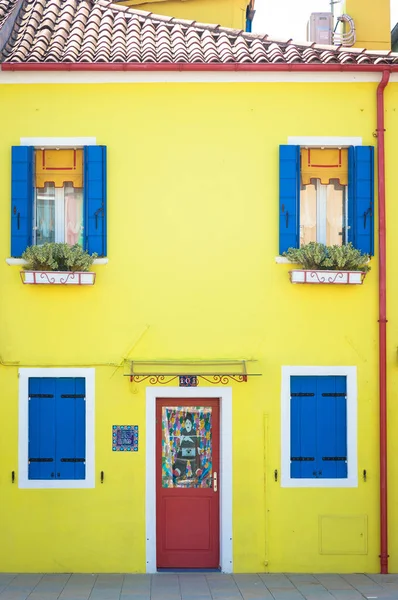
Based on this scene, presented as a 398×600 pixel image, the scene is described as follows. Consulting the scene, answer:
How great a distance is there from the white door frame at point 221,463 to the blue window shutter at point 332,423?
1270mm

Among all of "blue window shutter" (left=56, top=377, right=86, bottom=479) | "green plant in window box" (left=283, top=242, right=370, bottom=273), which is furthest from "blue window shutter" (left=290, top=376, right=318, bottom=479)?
"blue window shutter" (left=56, top=377, right=86, bottom=479)

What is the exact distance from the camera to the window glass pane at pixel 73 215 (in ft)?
41.5

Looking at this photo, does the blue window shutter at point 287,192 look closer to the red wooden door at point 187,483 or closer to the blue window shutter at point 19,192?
the red wooden door at point 187,483

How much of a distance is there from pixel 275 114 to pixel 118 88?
7.29 ft

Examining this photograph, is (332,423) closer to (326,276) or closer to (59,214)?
(326,276)

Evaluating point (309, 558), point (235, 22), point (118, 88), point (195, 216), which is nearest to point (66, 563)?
point (309, 558)

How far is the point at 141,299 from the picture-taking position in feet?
41.0

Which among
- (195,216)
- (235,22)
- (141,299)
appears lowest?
(141,299)

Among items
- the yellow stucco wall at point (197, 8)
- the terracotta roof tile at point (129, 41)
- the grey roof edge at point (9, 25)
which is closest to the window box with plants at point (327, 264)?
the terracotta roof tile at point (129, 41)

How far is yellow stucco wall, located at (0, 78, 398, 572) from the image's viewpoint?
40.7 ft

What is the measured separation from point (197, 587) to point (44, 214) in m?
5.49

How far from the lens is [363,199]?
12.5 meters

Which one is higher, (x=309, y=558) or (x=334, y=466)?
(x=334, y=466)

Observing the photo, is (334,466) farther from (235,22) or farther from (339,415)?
(235,22)
